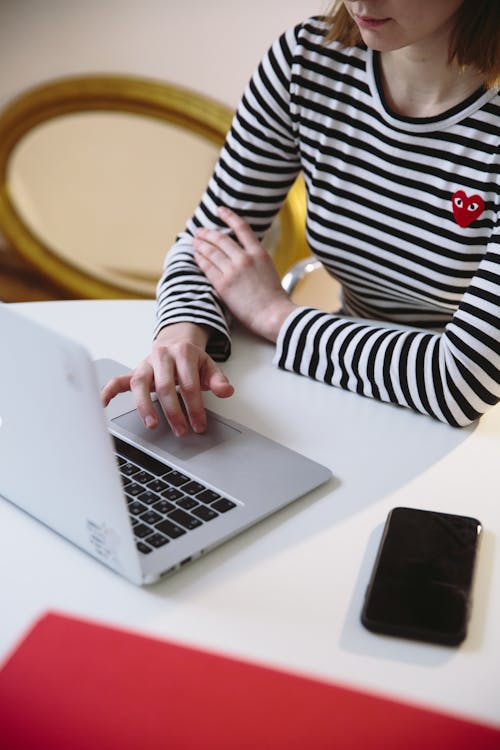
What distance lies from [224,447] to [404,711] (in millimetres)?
325

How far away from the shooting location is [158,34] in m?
1.79

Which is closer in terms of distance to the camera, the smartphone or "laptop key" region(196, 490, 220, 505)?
the smartphone

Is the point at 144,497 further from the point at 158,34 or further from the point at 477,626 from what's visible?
the point at 158,34

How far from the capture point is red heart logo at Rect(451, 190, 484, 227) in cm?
103

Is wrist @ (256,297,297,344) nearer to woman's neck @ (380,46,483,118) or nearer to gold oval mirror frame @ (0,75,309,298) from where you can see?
woman's neck @ (380,46,483,118)

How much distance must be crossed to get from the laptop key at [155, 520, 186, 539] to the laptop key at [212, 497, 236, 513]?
0.04 metres

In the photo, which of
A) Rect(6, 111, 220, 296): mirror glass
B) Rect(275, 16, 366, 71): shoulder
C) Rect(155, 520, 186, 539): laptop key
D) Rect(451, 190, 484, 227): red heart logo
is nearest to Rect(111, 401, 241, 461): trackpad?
Rect(155, 520, 186, 539): laptop key

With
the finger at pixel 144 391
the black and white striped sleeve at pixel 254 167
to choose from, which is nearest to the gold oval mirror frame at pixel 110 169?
the black and white striped sleeve at pixel 254 167

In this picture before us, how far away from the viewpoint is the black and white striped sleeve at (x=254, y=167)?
3.71 ft

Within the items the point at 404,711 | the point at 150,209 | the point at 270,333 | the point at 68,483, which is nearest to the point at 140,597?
the point at 68,483

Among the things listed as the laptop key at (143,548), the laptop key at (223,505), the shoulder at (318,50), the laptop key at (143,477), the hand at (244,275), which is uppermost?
the shoulder at (318,50)

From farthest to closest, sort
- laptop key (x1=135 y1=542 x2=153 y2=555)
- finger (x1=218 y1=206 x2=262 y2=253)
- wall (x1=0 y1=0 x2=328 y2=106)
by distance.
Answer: wall (x1=0 y1=0 x2=328 y2=106)
finger (x1=218 y1=206 x2=262 y2=253)
laptop key (x1=135 y1=542 x2=153 y2=555)

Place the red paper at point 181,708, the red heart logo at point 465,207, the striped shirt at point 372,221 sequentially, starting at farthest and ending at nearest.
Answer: the red heart logo at point 465,207 → the striped shirt at point 372,221 → the red paper at point 181,708

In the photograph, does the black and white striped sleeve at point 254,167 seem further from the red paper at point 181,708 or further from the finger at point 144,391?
the red paper at point 181,708
